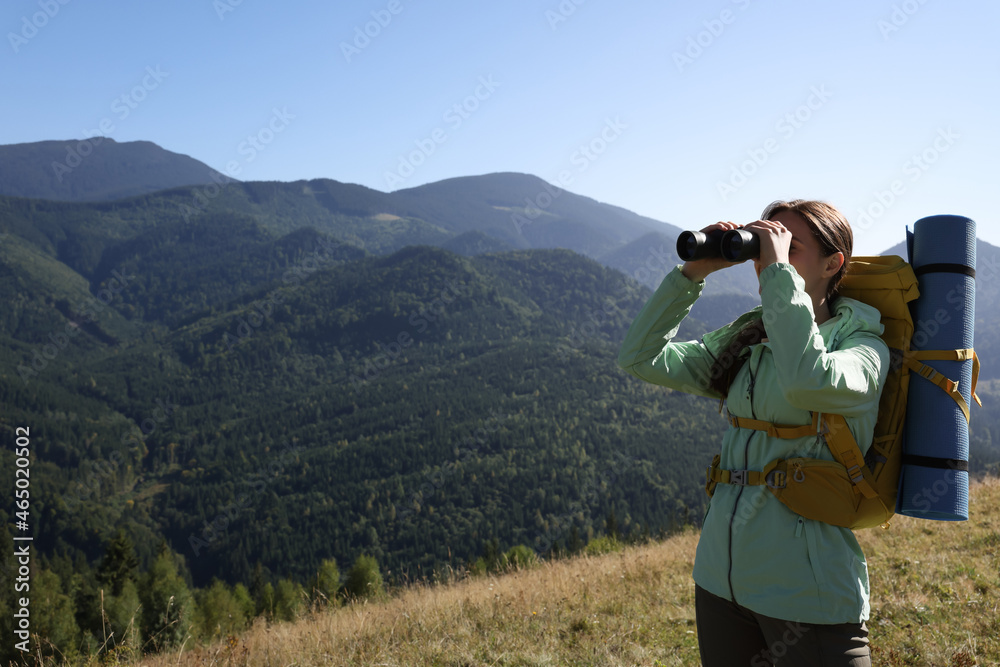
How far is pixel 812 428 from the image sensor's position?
4.63 feet

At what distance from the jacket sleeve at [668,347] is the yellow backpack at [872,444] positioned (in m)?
0.32

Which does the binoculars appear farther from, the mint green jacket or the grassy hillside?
the grassy hillside

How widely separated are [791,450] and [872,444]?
0.21 m

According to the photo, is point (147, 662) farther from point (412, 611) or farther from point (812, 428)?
point (812, 428)

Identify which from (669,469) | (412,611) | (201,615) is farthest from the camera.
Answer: (669,469)

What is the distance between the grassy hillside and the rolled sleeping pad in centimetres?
214

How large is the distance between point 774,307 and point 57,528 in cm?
13622

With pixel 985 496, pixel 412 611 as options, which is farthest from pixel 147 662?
pixel 985 496

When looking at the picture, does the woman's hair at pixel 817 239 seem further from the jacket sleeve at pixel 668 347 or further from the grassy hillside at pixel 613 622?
the grassy hillside at pixel 613 622

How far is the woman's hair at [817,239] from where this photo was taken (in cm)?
152

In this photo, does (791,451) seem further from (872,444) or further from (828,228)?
(828,228)

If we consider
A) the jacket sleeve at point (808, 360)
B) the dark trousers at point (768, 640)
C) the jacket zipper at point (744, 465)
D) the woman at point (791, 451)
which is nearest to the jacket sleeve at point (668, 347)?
the woman at point (791, 451)

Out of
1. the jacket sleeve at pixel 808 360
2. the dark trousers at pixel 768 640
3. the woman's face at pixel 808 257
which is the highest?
the woman's face at pixel 808 257

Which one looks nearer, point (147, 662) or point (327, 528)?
point (147, 662)
